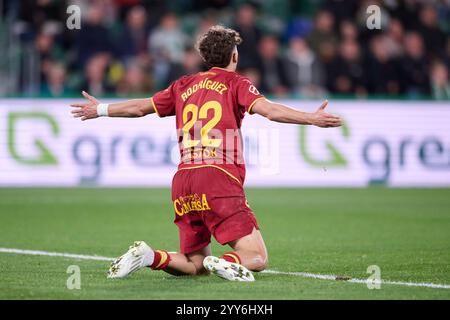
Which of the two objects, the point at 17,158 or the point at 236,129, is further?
the point at 17,158

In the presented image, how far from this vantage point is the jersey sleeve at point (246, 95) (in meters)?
7.70

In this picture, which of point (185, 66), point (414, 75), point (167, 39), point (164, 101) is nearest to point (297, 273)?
point (164, 101)

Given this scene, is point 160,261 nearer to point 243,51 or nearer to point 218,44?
point 218,44

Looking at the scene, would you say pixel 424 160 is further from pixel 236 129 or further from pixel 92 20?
pixel 236 129

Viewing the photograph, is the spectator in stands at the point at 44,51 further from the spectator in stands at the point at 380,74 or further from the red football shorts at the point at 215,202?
the red football shorts at the point at 215,202

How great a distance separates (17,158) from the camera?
17531 mm

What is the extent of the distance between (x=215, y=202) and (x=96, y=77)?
11.7 m

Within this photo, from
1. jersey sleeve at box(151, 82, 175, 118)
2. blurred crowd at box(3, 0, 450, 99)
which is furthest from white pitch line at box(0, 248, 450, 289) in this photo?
blurred crowd at box(3, 0, 450, 99)

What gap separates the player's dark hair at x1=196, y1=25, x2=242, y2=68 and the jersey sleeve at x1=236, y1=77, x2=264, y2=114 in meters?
0.26

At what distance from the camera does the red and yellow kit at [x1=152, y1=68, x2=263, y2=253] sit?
772 cm

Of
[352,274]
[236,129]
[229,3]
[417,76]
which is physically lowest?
[352,274]

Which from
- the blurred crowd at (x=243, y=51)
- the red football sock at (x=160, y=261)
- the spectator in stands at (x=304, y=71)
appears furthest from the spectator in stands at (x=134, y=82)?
the red football sock at (x=160, y=261)
